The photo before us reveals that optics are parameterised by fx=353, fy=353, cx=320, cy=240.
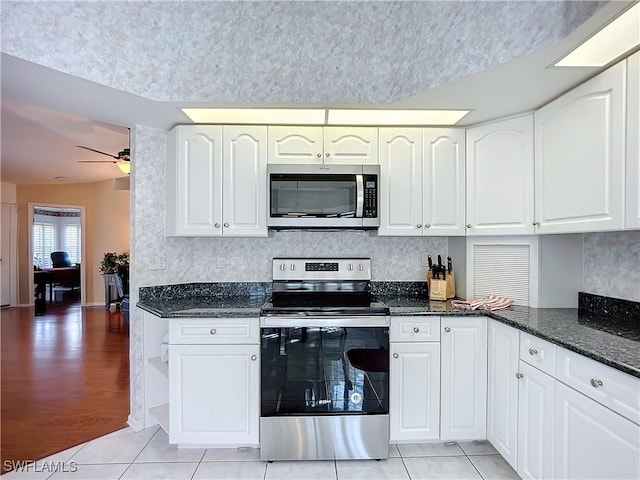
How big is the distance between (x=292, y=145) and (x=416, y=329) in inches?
56.8

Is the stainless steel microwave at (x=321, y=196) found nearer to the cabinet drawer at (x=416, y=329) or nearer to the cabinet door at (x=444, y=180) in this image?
the cabinet door at (x=444, y=180)

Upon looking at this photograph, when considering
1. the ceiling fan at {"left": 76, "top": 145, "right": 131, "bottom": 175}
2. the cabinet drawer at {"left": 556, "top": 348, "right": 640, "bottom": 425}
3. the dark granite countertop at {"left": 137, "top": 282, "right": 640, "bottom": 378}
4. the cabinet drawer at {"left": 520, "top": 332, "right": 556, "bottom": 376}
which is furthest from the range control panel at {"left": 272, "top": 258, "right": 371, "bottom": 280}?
the ceiling fan at {"left": 76, "top": 145, "right": 131, "bottom": 175}

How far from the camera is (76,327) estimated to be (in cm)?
525

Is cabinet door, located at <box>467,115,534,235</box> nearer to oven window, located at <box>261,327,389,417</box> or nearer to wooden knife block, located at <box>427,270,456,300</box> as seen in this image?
wooden knife block, located at <box>427,270,456,300</box>

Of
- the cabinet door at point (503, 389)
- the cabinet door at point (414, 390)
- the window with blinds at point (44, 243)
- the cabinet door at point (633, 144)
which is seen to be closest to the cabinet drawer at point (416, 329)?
the cabinet door at point (414, 390)

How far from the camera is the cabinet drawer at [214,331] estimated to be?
6.79 feet

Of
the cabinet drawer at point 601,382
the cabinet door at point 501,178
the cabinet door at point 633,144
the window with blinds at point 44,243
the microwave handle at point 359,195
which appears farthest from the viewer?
the window with blinds at point 44,243

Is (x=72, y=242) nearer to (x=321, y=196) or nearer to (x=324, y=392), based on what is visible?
(x=321, y=196)

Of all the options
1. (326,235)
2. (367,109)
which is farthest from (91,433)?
(367,109)

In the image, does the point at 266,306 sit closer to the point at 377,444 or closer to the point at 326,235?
the point at 326,235

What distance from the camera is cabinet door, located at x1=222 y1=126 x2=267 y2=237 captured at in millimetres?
2410

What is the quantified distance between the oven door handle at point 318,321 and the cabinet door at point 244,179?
0.64 meters

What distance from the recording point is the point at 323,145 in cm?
242

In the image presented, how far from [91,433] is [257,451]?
1.17m
